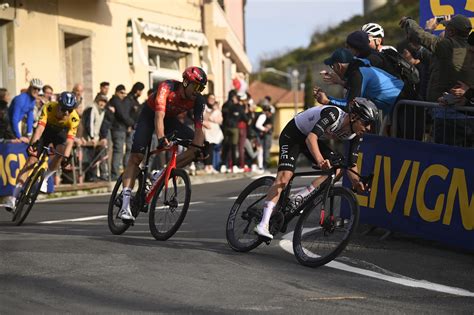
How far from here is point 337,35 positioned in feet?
553

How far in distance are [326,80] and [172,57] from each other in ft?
74.9

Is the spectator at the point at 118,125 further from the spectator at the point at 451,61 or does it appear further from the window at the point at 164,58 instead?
the spectator at the point at 451,61

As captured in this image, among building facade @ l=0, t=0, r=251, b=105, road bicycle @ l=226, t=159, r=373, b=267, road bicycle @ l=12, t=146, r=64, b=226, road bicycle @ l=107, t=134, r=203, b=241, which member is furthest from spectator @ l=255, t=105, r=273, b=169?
road bicycle @ l=226, t=159, r=373, b=267

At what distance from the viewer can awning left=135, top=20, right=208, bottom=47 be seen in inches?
1155

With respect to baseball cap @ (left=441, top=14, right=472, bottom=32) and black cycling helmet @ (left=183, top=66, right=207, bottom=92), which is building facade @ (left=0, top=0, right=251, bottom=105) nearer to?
black cycling helmet @ (left=183, top=66, right=207, bottom=92)

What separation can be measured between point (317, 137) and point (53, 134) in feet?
17.7

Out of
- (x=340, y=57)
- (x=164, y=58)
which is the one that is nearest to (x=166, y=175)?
(x=340, y=57)

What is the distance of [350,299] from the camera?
762 cm

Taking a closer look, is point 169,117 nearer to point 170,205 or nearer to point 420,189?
point 170,205

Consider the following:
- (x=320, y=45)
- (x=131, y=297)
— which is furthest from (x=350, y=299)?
(x=320, y=45)

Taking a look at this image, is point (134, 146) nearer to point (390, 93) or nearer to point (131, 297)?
point (390, 93)

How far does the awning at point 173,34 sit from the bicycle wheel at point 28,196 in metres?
15.9

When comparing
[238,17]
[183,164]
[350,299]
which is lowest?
[350,299]

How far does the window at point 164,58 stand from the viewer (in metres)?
31.3
